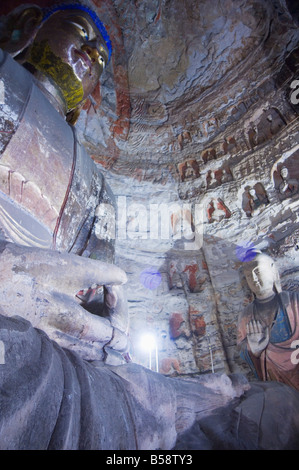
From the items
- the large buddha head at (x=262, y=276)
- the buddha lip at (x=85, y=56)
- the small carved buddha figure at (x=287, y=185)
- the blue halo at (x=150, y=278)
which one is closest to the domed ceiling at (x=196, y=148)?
the blue halo at (x=150, y=278)

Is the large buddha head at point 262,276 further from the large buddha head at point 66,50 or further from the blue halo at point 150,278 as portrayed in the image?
the large buddha head at point 66,50

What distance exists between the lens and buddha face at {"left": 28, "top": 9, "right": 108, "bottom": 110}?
3.77 meters

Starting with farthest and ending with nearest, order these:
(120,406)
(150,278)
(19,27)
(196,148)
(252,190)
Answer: (196,148) → (150,278) → (252,190) → (19,27) → (120,406)

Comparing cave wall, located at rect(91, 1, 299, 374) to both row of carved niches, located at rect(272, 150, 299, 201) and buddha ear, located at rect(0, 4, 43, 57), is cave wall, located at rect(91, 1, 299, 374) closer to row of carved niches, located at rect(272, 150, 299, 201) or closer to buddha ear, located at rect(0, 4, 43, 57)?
row of carved niches, located at rect(272, 150, 299, 201)

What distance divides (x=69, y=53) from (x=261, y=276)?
13.9 feet

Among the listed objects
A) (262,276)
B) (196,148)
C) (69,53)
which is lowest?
(262,276)

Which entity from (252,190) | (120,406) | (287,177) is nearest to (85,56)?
(252,190)

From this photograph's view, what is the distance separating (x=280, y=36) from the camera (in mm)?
5691

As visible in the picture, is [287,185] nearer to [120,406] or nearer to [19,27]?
[120,406]

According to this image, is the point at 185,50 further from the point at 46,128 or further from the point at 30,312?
the point at 30,312

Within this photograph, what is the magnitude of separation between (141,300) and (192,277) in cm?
116

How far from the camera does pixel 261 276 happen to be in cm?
392

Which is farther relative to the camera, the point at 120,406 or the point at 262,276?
the point at 262,276

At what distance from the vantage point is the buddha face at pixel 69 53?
377cm
